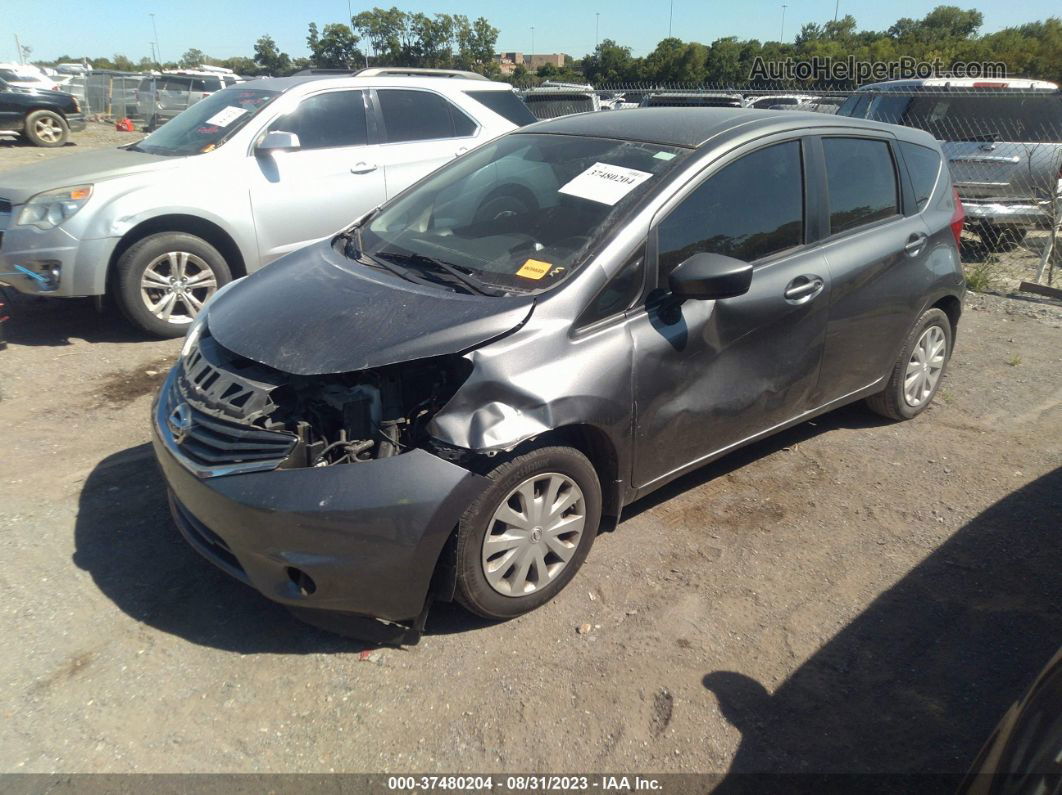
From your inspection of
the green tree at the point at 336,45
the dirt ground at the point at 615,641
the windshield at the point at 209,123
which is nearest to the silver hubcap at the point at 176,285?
the windshield at the point at 209,123

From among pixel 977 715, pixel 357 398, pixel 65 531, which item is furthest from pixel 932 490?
pixel 65 531

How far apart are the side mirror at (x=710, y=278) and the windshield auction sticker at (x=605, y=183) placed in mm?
449

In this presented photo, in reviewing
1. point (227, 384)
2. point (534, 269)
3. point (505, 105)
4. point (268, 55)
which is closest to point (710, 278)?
point (534, 269)

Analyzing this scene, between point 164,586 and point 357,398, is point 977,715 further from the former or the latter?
point 164,586

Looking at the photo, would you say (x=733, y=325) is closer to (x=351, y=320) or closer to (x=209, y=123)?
(x=351, y=320)

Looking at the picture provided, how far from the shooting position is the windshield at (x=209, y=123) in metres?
6.24

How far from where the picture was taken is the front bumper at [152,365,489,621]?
2.69 meters

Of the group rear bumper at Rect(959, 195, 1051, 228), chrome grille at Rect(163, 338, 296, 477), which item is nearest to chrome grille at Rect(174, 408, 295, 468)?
chrome grille at Rect(163, 338, 296, 477)

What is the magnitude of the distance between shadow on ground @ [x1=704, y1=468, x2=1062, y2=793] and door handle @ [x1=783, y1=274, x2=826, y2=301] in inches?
51.9

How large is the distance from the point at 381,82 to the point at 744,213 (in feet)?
14.1

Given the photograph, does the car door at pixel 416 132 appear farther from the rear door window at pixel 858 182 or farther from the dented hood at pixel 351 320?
the rear door window at pixel 858 182

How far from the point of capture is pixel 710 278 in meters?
3.14

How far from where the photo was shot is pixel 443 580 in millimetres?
2914

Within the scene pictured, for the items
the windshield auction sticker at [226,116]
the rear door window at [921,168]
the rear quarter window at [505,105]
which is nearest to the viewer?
the rear door window at [921,168]
